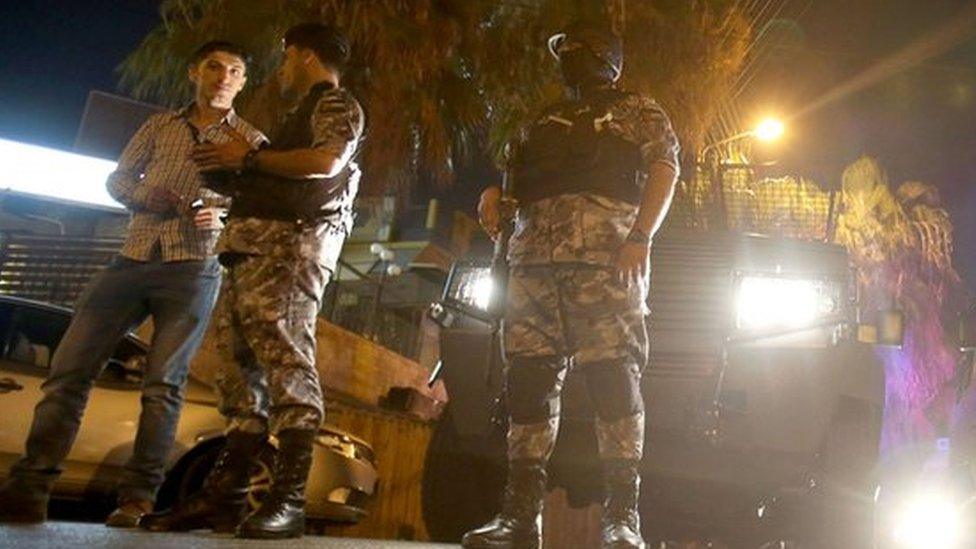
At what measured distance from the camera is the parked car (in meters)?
4.75

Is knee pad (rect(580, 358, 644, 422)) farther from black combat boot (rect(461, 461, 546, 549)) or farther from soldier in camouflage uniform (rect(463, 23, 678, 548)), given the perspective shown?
black combat boot (rect(461, 461, 546, 549))

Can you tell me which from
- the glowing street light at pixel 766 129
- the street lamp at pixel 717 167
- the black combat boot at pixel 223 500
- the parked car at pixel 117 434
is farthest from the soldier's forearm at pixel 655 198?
the glowing street light at pixel 766 129

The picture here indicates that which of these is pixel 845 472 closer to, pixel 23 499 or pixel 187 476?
pixel 23 499

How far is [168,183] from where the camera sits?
336cm

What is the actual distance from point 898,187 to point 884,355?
12099 millimetres

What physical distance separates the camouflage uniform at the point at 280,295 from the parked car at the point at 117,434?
6.95 feet

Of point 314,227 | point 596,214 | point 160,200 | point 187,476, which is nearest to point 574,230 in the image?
point 596,214

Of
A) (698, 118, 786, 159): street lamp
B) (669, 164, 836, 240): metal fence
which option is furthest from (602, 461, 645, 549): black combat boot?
(698, 118, 786, 159): street lamp

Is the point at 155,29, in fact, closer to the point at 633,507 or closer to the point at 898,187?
the point at 633,507

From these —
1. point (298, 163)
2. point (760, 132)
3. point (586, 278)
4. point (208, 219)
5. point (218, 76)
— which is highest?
point (760, 132)

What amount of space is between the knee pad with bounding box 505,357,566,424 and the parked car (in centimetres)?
Result: 231

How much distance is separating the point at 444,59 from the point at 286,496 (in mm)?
4805

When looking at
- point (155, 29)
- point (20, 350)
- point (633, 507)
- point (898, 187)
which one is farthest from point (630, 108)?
point (898, 187)

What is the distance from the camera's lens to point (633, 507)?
2.73 metres
